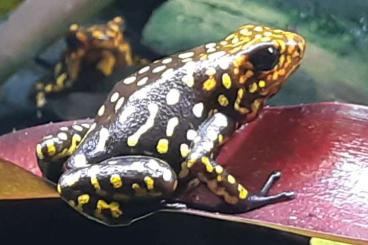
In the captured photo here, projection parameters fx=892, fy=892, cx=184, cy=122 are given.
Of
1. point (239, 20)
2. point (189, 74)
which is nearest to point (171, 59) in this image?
point (189, 74)

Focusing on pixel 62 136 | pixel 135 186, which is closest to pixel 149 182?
pixel 135 186

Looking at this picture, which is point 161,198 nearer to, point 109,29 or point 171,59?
point 171,59

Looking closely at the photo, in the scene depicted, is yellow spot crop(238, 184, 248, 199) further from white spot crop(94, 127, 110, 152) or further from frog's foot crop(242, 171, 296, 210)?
white spot crop(94, 127, 110, 152)

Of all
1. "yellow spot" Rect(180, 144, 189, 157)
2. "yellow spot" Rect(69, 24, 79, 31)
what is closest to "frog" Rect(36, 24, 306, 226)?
"yellow spot" Rect(180, 144, 189, 157)

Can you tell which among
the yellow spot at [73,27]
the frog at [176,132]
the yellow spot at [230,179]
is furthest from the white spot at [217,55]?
the yellow spot at [73,27]

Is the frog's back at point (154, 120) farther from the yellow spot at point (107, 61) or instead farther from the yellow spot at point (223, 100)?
the yellow spot at point (107, 61)

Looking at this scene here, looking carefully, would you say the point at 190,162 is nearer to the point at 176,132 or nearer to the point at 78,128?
the point at 176,132
